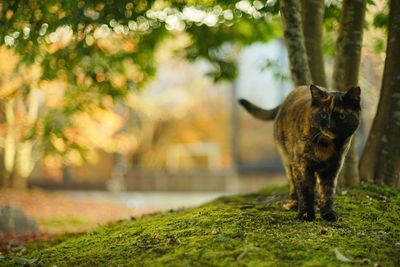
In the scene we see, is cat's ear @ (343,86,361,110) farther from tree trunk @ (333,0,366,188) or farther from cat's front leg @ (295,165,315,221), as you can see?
tree trunk @ (333,0,366,188)

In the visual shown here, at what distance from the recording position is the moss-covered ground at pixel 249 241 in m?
3.86

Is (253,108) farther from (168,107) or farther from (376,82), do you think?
(168,107)

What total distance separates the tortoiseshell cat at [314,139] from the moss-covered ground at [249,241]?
239mm

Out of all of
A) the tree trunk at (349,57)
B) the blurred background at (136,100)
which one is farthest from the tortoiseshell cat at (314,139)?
the blurred background at (136,100)

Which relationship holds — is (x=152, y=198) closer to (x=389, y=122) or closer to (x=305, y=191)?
(x=389, y=122)

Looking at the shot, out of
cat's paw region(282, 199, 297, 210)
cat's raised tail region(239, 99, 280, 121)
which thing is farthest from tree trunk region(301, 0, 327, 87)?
cat's paw region(282, 199, 297, 210)

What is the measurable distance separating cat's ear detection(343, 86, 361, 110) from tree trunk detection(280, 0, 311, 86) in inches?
84.0

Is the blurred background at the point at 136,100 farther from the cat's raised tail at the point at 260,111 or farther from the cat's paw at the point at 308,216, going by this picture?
the cat's paw at the point at 308,216

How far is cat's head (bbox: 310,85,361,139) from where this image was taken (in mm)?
4004

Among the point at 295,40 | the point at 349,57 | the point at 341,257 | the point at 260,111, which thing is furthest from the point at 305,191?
the point at 349,57

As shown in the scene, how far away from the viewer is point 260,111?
19.6 feet

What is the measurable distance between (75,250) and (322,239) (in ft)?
7.75

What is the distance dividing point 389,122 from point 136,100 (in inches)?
648

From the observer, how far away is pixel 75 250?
16.0 ft
